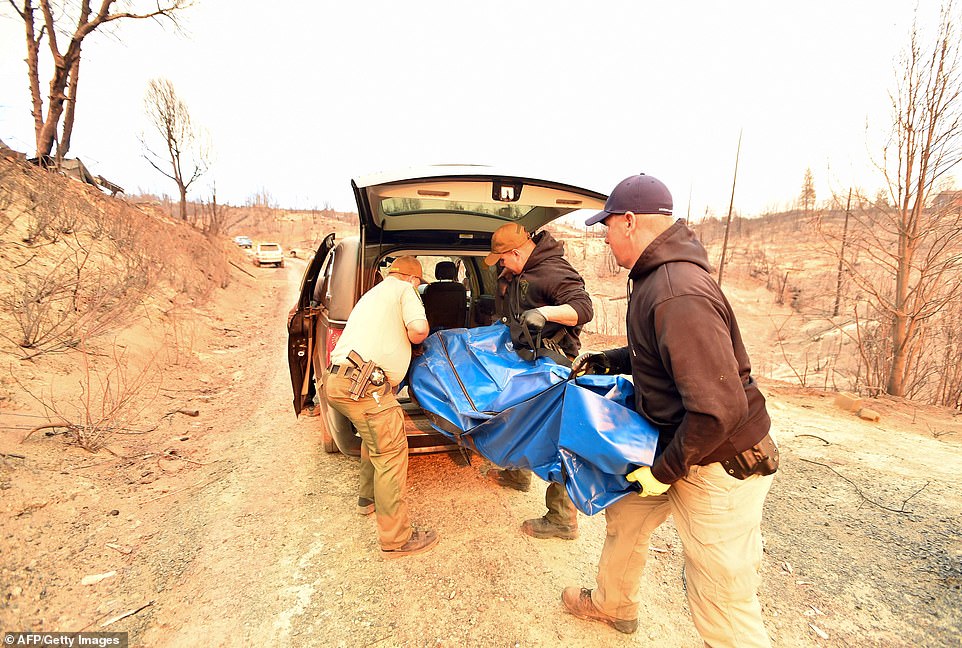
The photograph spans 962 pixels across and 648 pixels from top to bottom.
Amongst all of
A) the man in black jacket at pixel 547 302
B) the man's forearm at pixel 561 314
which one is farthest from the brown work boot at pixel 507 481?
the man's forearm at pixel 561 314

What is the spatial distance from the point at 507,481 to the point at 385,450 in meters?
1.36

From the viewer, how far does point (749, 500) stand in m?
1.72

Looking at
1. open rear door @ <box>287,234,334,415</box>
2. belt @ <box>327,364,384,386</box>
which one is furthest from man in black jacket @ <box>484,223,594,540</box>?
open rear door @ <box>287,234,334,415</box>

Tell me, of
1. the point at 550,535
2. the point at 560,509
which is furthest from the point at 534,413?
the point at 550,535

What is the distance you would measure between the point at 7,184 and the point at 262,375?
664 centimetres

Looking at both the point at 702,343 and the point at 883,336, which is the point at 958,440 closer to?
the point at 883,336

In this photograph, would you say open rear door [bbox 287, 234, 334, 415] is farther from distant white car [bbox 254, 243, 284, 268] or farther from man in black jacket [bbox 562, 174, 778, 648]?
distant white car [bbox 254, 243, 284, 268]

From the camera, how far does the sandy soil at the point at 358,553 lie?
A: 88.3 inches

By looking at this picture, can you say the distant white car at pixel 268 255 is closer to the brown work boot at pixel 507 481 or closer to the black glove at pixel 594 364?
the brown work boot at pixel 507 481

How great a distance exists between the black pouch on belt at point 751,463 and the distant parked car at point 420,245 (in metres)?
1.74

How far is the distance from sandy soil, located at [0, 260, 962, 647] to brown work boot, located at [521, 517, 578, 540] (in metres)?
0.05

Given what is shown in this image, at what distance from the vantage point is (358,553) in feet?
9.18

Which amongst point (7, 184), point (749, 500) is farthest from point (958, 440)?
point (7, 184)

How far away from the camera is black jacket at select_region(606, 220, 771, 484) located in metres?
1.47
